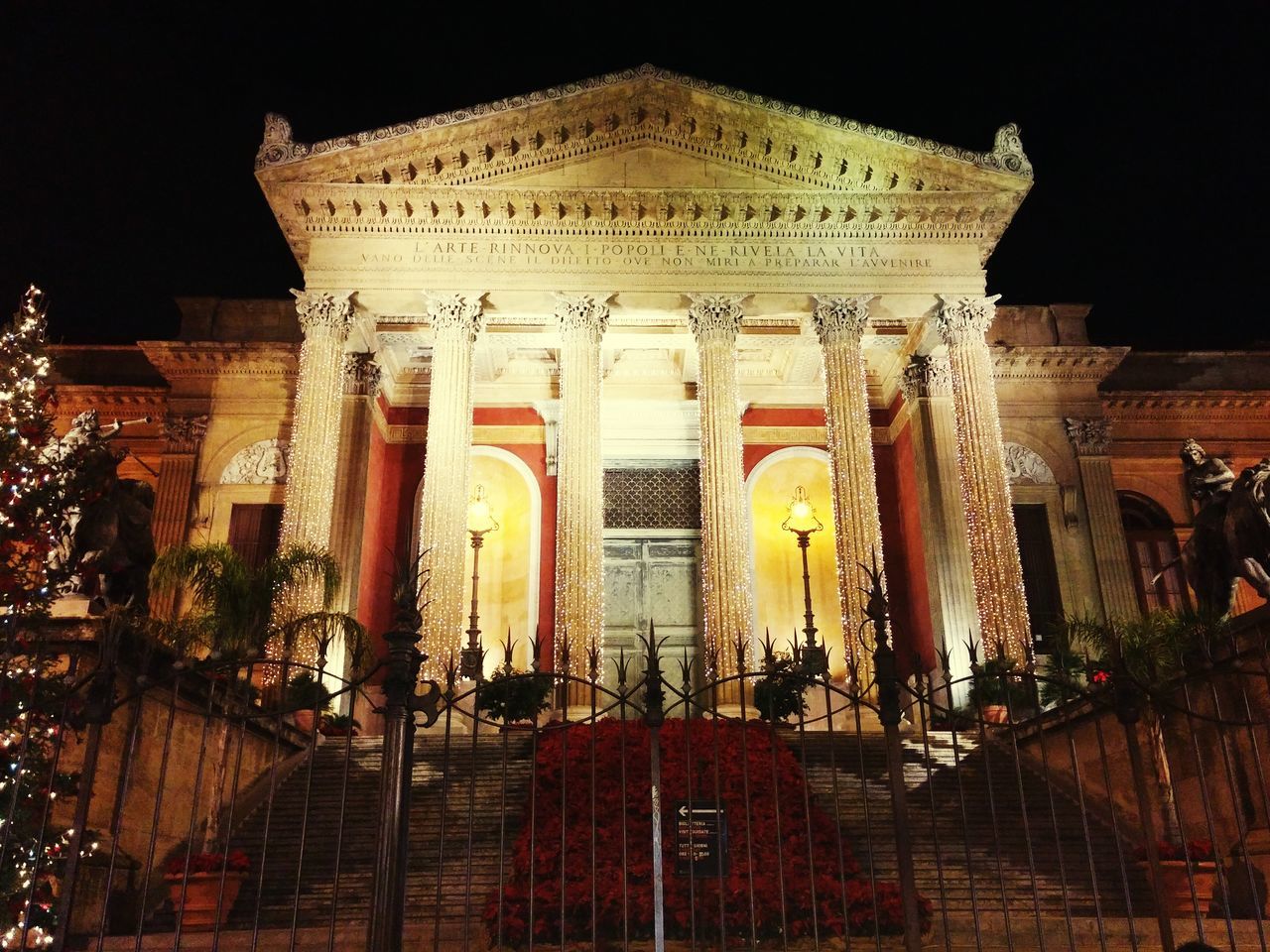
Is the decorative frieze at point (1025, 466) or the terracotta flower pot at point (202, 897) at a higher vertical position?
the decorative frieze at point (1025, 466)

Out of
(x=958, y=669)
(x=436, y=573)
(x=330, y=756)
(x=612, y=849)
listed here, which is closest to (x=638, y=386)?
(x=436, y=573)

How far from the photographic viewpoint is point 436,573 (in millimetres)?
17281

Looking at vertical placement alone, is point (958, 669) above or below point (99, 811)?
above

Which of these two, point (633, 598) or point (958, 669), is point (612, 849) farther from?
point (633, 598)

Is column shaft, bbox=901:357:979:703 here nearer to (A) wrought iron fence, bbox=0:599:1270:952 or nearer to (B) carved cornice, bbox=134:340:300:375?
(A) wrought iron fence, bbox=0:599:1270:952

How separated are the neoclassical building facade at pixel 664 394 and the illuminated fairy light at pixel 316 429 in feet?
0.20

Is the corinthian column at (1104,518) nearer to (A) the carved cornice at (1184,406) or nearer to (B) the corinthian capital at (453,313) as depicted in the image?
(A) the carved cornice at (1184,406)

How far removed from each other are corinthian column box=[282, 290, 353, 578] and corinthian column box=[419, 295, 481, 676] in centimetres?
165

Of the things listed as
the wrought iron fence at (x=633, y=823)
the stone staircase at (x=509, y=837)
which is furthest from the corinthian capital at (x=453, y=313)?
the wrought iron fence at (x=633, y=823)

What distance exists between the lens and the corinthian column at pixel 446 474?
1709cm

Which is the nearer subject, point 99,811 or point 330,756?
point 99,811

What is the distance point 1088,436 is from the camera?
22.6 metres

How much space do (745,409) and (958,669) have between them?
800cm

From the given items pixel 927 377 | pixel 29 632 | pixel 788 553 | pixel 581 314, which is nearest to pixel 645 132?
pixel 581 314
